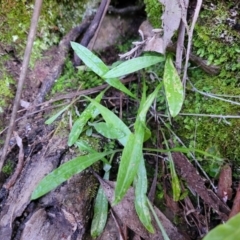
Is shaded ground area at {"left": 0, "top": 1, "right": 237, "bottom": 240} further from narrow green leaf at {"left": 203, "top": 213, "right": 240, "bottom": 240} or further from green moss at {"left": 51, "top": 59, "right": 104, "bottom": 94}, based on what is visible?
narrow green leaf at {"left": 203, "top": 213, "right": 240, "bottom": 240}

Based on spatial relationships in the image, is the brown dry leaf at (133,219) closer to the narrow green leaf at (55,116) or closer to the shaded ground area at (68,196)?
the shaded ground area at (68,196)

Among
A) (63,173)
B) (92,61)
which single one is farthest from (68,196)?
(92,61)

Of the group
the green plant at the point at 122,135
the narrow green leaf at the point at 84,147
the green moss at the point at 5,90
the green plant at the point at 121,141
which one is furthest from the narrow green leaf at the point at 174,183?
the green moss at the point at 5,90

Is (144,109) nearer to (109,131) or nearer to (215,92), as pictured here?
(109,131)

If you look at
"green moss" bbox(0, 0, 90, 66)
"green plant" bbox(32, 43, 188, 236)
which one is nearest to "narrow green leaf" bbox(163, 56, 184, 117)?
"green plant" bbox(32, 43, 188, 236)

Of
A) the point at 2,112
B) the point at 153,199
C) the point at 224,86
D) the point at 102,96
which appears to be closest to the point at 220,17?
the point at 224,86

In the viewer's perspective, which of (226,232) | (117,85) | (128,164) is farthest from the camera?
(117,85)

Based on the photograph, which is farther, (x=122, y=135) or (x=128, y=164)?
(x=122, y=135)
